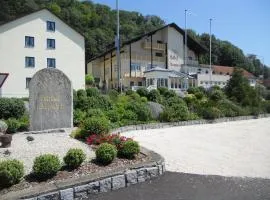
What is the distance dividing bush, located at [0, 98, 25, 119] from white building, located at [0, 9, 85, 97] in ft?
78.8

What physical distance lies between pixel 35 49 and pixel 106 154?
126 feet

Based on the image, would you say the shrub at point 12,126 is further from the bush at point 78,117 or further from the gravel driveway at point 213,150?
the gravel driveway at point 213,150

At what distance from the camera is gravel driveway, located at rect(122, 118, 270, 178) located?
9.20m

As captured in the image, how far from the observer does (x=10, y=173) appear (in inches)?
268

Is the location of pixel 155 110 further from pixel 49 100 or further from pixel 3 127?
pixel 3 127

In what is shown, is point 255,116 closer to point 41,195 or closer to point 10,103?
point 10,103

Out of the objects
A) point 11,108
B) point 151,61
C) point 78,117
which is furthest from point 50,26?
point 78,117

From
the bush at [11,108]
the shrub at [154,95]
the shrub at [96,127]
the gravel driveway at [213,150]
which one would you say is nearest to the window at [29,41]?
the shrub at [154,95]

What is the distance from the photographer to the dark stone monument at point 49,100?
1373 centimetres

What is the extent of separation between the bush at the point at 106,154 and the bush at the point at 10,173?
1.95 meters

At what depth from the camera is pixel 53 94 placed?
46.2ft

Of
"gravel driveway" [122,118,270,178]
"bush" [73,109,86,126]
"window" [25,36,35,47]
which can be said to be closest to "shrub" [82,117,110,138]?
"gravel driveway" [122,118,270,178]

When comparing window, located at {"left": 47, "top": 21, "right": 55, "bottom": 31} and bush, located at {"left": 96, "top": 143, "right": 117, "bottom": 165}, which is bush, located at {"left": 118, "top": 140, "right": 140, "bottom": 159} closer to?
bush, located at {"left": 96, "top": 143, "right": 117, "bottom": 165}

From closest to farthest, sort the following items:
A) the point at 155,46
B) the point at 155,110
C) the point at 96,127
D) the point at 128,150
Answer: the point at 128,150 < the point at 96,127 < the point at 155,110 < the point at 155,46
